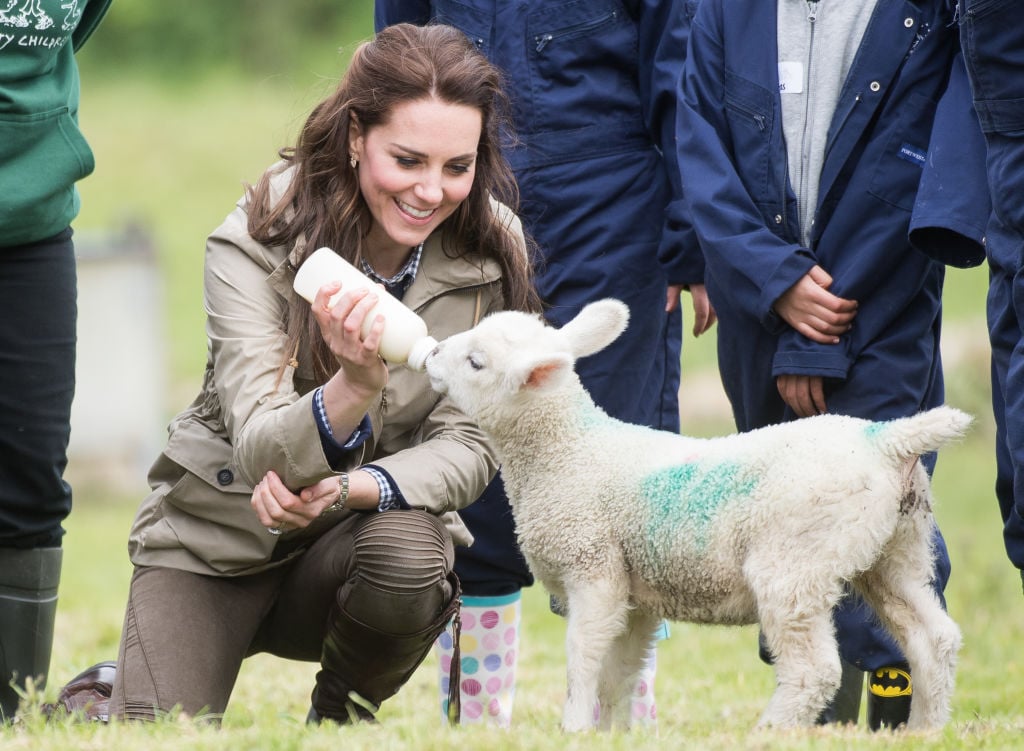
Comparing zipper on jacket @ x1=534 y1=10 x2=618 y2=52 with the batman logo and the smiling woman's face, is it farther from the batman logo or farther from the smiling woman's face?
the batman logo

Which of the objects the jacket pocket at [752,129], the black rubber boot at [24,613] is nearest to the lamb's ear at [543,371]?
the jacket pocket at [752,129]

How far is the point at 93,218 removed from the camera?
66.3ft

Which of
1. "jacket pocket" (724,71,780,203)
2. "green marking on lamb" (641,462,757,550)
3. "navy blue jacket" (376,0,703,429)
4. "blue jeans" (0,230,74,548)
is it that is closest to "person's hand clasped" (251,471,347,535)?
"green marking on lamb" (641,462,757,550)

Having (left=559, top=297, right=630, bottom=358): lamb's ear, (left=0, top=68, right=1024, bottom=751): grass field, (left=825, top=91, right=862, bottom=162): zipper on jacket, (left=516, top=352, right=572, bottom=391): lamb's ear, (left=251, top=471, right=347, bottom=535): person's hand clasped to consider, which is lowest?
(left=0, top=68, right=1024, bottom=751): grass field

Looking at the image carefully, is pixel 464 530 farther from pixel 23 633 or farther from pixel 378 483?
pixel 23 633

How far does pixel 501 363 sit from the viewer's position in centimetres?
364

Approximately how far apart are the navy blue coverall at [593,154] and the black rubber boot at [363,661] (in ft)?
2.02

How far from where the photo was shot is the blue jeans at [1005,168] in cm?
340

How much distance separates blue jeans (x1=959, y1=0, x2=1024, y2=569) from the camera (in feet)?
11.1

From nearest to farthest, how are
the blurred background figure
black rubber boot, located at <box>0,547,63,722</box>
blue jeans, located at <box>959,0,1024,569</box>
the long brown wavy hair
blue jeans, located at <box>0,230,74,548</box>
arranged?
blue jeans, located at <box>959,0,1024,569</box>
the long brown wavy hair
the blurred background figure
blue jeans, located at <box>0,230,74,548</box>
black rubber boot, located at <box>0,547,63,722</box>

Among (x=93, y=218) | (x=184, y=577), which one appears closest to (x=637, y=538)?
(x=184, y=577)

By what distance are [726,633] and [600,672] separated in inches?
155

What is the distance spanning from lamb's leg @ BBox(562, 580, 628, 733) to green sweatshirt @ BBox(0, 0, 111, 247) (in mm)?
1845

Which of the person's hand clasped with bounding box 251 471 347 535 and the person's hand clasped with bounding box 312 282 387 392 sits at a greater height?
the person's hand clasped with bounding box 312 282 387 392
